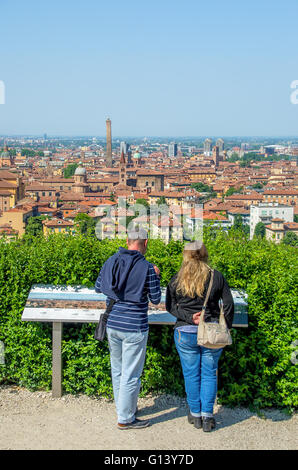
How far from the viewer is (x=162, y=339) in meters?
2.72

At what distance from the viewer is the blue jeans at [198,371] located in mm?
2387

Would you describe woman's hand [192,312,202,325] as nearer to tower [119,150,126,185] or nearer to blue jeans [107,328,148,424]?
blue jeans [107,328,148,424]

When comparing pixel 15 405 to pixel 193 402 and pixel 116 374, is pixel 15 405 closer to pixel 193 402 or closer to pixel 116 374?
pixel 116 374

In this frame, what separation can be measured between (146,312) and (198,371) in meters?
0.36

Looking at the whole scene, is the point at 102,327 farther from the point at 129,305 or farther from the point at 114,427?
the point at 114,427

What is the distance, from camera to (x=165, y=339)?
8.87ft

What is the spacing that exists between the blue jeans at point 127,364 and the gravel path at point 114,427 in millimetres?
103

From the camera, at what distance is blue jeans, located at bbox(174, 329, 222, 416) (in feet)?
7.83

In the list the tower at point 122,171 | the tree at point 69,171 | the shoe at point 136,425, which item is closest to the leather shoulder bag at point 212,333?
the shoe at point 136,425

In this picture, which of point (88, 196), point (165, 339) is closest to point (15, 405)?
point (165, 339)

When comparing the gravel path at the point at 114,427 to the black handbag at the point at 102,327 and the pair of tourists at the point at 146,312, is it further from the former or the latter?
the black handbag at the point at 102,327

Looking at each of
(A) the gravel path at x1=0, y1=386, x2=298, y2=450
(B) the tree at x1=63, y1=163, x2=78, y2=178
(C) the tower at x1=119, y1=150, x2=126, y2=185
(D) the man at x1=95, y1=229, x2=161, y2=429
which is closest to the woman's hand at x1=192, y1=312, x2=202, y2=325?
(D) the man at x1=95, y1=229, x2=161, y2=429

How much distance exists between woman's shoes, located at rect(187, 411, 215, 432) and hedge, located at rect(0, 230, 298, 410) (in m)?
0.27

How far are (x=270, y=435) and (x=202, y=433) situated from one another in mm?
303
